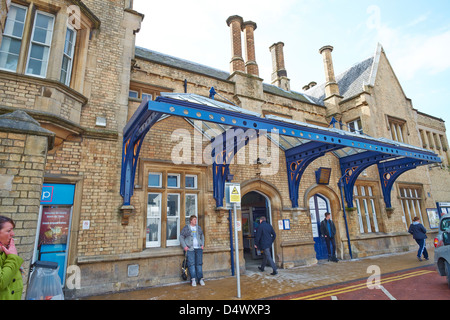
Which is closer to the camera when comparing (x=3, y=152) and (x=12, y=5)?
(x=3, y=152)

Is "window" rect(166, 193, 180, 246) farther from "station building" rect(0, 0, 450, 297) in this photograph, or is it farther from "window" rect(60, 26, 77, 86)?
"window" rect(60, 26, 77, 86)

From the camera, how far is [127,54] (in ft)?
25.4

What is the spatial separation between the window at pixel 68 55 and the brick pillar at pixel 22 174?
10.5 feet

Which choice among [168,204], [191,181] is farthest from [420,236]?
[168,204]

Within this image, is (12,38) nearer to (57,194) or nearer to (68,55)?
(68,55)

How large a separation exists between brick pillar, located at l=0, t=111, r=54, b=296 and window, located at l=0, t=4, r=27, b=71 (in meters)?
3.09

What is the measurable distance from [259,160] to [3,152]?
734 centimetres

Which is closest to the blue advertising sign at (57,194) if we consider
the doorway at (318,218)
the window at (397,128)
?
the doorway at (318,218)

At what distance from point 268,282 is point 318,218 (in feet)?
16.6

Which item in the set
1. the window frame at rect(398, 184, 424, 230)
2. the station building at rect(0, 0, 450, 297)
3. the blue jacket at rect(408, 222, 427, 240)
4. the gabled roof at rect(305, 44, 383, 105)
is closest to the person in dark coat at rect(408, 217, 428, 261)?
the blue jacket at rect(408, 222, 427, 240)

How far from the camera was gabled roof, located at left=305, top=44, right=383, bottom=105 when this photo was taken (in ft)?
45.1

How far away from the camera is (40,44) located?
6.28 metres

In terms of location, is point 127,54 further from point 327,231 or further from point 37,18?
point 327,231
